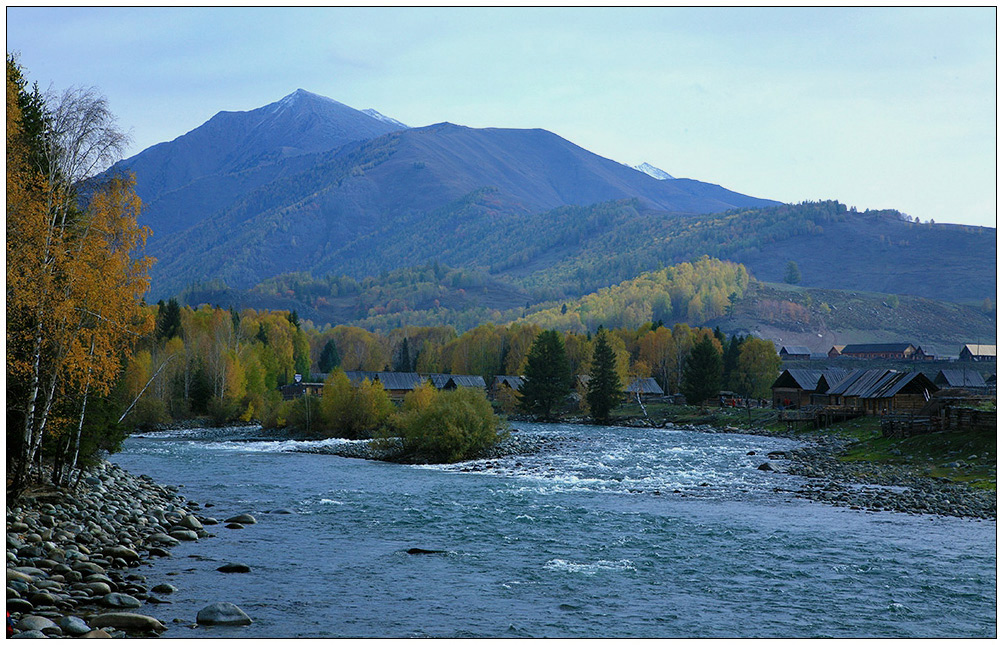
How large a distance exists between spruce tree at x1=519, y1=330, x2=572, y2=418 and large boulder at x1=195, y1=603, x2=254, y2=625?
88566 millimetres

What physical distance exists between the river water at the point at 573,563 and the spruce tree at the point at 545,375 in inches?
2458

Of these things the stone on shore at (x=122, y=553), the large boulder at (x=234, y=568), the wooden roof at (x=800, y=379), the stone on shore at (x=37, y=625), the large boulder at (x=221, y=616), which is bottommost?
the large boulder at (x=234, y=568)

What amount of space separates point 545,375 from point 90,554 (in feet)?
284

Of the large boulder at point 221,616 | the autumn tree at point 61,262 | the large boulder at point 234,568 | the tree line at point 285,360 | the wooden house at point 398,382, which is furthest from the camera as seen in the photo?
the wooden house at point 398,382

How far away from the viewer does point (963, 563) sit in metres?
23.9

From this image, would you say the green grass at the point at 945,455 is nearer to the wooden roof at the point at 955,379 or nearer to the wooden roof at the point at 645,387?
the wooden roof at the point at 955,379

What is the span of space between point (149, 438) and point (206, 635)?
63.5 m

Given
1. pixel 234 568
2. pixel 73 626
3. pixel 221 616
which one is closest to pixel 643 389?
pixel 234 568

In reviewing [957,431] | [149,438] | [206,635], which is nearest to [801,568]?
[206,635]

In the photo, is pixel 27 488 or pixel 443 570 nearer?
pixel 443 570

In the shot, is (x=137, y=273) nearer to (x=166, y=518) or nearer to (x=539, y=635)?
(x=166, y=518)

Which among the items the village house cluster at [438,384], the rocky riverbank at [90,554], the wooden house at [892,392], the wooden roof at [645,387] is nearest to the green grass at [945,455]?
the wooden house at [892,392]

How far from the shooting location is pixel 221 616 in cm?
1752

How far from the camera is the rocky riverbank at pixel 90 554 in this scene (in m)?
16.5
